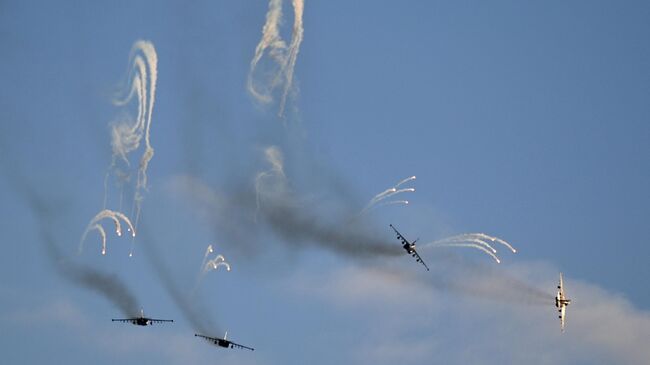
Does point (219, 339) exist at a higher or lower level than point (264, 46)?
lower

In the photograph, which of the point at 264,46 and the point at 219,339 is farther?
the point at 219,339

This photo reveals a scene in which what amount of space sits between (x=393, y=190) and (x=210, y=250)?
58.5 ft

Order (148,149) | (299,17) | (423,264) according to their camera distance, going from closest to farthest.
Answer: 1. (299,17)
2. (148,149)
3. (423,264)

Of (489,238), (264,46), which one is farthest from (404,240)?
(264,46)

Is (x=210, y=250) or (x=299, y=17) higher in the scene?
(x=299, y=17)

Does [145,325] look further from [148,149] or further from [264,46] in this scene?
[264,46]

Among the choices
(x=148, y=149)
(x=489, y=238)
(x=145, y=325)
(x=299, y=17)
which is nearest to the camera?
(x=299, y=17)

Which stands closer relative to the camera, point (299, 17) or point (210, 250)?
point (299, 17)

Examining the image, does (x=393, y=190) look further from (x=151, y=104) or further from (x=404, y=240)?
(x=151, y=104)

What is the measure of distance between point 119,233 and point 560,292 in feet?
154

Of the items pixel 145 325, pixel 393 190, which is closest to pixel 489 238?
pixel 393 190

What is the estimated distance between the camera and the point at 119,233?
118 m

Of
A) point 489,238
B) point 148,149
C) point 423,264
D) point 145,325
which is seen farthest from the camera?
point 145,325

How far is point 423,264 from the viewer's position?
133m
